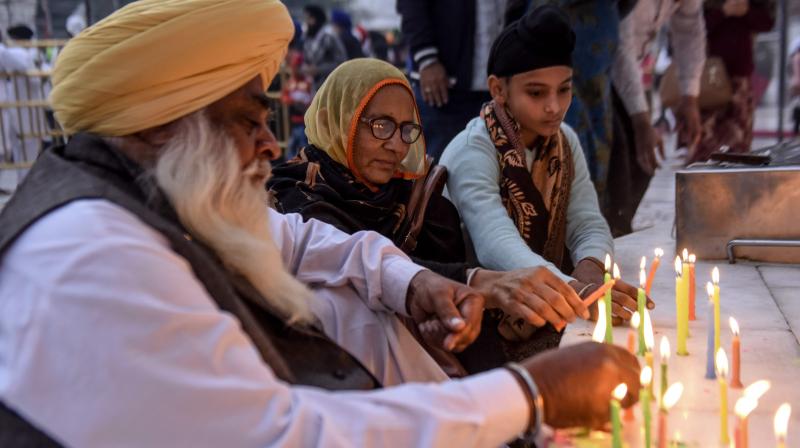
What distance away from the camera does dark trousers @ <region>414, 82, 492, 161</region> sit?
14.7ft

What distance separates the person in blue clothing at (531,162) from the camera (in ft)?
10.5

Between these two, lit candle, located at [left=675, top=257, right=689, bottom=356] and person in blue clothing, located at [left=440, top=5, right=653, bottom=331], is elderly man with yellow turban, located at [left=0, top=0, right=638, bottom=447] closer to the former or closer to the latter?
lit candle, located at [left=675, top=257, right=689, bottom=356]

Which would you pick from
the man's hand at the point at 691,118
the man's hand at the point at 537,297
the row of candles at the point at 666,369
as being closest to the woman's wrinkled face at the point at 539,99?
the row of candles at the point at 666,369

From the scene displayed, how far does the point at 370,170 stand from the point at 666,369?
61.8 inches

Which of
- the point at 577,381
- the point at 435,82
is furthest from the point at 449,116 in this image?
the point at 577,381

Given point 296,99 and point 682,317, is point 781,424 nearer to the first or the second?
point 682,317

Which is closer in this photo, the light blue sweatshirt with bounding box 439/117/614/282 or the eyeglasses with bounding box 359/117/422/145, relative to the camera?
the light blue sweatshirt with bounding box 439/117/614/282

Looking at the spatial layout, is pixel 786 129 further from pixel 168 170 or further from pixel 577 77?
pixel 168 170

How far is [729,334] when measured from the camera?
228cm

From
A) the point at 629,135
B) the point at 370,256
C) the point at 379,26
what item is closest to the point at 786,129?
the point at 379,26

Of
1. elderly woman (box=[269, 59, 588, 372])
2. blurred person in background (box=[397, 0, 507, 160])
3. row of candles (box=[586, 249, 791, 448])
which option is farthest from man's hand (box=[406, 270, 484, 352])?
blurred person in background (box=[397, 0, 507, 160])

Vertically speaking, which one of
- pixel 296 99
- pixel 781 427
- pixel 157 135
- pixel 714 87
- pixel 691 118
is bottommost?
pixel 296 99

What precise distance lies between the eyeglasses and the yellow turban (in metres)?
1.38

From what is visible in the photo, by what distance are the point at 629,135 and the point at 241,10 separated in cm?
322
